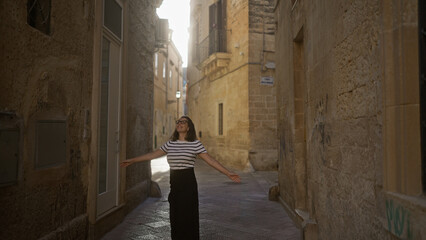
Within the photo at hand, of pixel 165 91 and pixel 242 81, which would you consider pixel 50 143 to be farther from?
pixel 165 91

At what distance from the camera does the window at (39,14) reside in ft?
10.5

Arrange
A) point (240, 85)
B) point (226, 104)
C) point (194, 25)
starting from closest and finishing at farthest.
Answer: point (240, 85), point (226, 104), point (194, 25)

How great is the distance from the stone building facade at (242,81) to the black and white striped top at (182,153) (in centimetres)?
887

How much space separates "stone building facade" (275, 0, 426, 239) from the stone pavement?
0.60 m

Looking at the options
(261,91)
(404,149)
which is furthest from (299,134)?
(261,91)

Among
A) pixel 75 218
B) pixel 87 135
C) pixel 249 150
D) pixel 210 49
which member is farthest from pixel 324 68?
pixel 210 49

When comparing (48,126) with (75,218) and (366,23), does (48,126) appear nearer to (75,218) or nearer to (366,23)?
(75,218)

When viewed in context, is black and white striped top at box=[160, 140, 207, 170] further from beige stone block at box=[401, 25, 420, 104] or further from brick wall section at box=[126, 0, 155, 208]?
brick wall section at box=[126, 0, 155, 208]

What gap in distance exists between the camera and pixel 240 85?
44.1ft

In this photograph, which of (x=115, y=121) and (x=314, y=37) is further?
(x=115, y=121)

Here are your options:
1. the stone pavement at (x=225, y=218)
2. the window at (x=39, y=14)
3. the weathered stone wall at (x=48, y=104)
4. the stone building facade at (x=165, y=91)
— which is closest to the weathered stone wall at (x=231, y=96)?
the stone building facade at (x=165, y=91)

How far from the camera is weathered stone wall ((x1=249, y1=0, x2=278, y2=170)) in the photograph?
12.6 metres

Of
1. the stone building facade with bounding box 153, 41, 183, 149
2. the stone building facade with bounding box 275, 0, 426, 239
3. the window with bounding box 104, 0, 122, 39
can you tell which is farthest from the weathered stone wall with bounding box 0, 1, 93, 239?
the stone building facade with bounding box 153, 41, 183, 149

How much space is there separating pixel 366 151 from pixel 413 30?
94 cm
